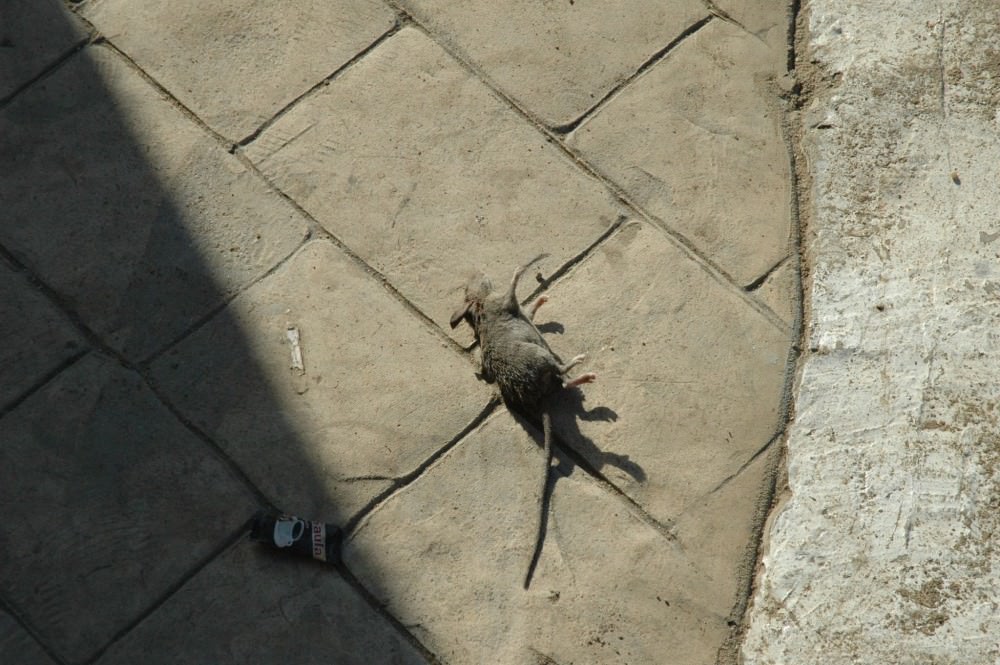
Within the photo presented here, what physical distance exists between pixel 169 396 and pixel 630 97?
2923 mm

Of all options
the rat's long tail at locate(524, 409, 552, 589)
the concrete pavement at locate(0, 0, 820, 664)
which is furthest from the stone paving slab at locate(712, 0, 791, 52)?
the rat's long tail at locate(524, 409, 552, 589)

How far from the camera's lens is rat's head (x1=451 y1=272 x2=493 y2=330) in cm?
541

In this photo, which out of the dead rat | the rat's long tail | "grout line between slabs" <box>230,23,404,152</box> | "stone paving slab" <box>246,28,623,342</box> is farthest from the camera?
"grout line between slabs" <box>230,23,404,152</box>

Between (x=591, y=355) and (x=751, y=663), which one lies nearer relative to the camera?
(x=751, y=663)

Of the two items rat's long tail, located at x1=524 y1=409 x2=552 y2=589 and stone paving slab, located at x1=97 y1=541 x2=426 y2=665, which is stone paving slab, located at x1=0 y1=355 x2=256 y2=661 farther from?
rat's long tail, located at x1=524 y1=409 x2=552 y2=589

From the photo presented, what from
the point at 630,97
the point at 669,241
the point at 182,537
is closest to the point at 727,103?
the point at 630,97

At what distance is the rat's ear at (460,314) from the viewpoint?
5.45m

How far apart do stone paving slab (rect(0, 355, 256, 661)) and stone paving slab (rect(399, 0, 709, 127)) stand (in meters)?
2.59

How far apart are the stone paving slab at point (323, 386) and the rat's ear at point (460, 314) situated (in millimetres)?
144

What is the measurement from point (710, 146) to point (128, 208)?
10.1ft

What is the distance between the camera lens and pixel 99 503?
5016 mm

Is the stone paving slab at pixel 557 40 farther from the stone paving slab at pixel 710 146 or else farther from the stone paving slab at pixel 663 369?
the stone paving slab at pixel 663 369

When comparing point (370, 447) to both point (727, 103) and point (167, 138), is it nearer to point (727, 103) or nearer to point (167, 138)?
point (167, 138)

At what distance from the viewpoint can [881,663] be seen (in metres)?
4.63
